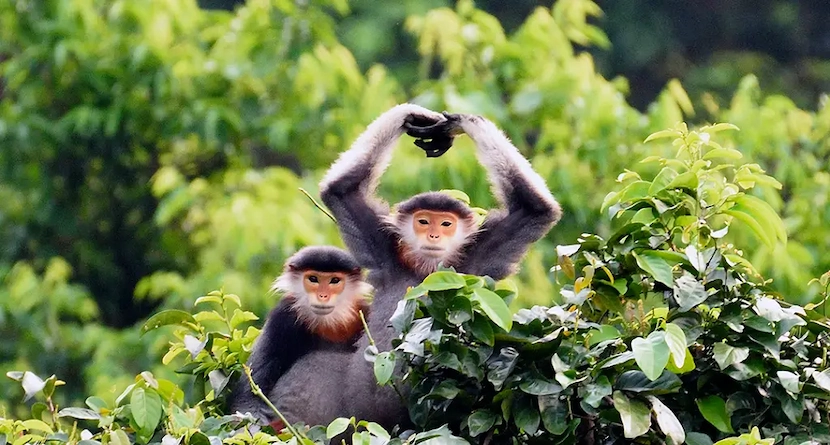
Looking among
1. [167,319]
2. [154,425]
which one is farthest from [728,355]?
[167,319]

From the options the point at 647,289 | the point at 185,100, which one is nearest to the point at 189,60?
the point at 185,100

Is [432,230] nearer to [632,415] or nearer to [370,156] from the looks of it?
[370,156]

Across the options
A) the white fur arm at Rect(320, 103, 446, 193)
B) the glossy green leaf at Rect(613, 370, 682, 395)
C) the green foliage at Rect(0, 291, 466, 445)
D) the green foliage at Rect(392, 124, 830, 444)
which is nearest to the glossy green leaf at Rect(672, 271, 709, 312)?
the green foliage at Rect(392, 124, 830, 444)

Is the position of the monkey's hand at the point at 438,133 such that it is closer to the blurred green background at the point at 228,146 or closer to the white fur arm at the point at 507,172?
the white fur arm at the point at 507,172

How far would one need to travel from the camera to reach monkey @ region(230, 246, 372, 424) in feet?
10.2

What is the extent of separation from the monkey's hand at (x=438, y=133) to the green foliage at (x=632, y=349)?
0.89m

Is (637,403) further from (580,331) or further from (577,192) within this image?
(577,192)

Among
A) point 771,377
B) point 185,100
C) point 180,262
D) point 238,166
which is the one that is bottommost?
point 180,262

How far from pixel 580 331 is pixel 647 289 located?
171mm

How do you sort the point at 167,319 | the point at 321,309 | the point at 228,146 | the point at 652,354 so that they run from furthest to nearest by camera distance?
1. the point at 228,146
2. the point at 321,309
3. the point at 167,319
4. the point at 652,354

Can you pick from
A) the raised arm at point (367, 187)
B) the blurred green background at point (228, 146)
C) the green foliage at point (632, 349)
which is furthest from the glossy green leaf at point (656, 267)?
the blurred green background at point (228, 146)

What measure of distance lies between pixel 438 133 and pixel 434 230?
228 millimetres

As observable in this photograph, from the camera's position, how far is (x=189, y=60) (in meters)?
6.27

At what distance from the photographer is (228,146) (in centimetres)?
650
